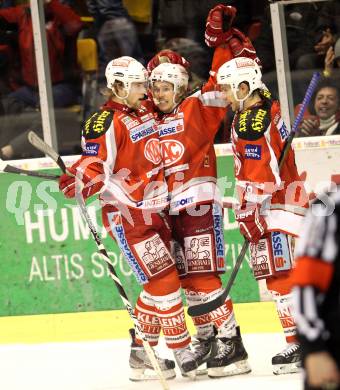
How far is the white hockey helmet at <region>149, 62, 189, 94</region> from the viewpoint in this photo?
19.3 feet

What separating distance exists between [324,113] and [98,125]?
6.20ft

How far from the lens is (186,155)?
5.87 metres

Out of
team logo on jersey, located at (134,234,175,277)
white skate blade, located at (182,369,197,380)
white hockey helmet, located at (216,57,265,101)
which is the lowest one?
white skate blade, located at (182,369,197,380)

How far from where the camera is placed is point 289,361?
5.75 metres

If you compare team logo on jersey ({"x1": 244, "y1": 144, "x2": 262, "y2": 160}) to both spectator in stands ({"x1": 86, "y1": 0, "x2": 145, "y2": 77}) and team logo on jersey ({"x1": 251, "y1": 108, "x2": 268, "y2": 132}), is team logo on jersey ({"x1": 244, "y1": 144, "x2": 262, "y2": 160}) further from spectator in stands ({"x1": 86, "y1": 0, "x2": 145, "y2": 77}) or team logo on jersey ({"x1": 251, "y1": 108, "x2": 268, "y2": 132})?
spectator in stands ({"x1": 86, "y1": 0, "x2": 145, "y2": 77})

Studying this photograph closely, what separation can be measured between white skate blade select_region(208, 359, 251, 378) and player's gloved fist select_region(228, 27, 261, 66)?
4.71 feet

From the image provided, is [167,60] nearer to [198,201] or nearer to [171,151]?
[171,151]

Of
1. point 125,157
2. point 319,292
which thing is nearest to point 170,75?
point 125,157

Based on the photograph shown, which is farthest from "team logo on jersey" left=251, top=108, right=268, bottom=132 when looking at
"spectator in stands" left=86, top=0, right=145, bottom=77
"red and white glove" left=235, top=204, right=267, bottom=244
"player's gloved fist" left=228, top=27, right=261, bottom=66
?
"spectator in stands" left=86, top=0, right=145, bottom=77

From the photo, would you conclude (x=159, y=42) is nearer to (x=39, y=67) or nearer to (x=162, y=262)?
(x=39, y=67)

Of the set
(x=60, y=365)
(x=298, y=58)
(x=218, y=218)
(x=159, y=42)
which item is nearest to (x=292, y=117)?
(x=298, y=58)

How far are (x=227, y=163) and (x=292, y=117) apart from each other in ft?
1.48

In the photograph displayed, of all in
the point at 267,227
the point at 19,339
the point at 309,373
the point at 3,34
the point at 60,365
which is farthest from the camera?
the point at 3,34

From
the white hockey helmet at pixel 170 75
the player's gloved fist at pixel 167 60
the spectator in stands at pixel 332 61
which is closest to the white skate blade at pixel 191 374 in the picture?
the white hockey helmet at pixel 170 75
